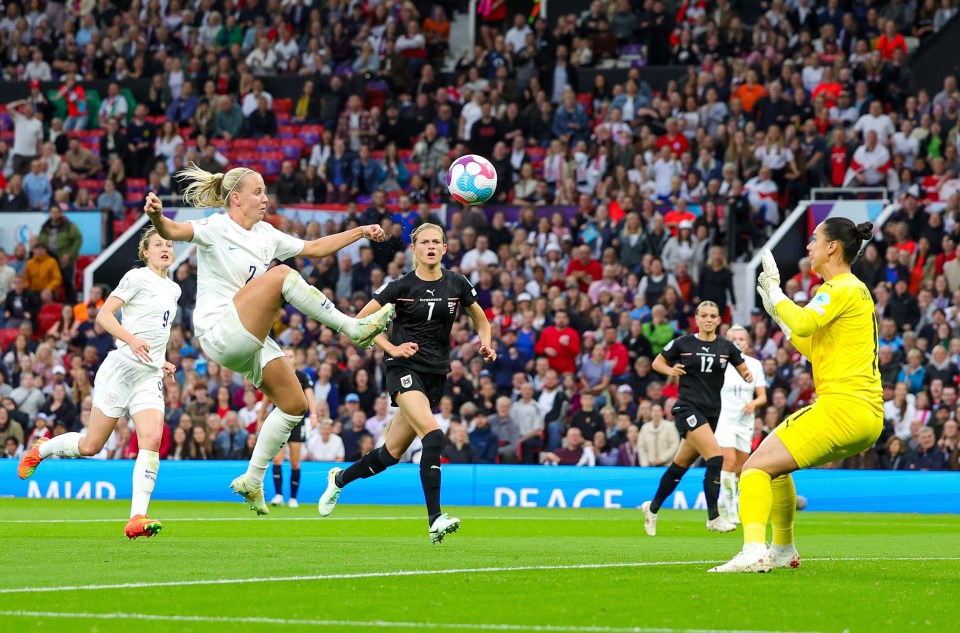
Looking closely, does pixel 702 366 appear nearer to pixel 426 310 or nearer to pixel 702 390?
A: pixel 702 390

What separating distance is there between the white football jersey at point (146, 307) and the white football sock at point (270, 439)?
1486 mm

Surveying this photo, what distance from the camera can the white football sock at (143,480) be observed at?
11844 millimetres

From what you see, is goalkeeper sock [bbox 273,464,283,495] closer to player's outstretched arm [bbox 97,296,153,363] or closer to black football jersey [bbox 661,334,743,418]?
black football jersey [bbox 661,334,743,418]

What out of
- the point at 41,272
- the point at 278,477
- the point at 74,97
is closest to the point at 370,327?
the point at 278,477

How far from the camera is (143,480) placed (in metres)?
12.0

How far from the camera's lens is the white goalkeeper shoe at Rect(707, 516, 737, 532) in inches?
601

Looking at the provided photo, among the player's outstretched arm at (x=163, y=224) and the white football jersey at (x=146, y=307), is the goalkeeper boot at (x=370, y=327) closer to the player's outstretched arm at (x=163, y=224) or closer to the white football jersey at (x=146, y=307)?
the player's outstretched arm at (x=163, y=224)

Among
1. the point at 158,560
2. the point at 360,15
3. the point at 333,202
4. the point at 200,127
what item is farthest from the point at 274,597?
the point at 360,15

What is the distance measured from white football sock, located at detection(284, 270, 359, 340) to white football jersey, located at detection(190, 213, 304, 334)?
81cm

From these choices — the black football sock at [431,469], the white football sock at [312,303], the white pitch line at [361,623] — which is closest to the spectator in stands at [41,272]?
the black football sock at [431,469]

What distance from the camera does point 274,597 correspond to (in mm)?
8016

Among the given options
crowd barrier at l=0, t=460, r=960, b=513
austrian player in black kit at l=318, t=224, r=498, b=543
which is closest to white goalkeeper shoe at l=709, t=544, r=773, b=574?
austrian player in black kit at l=318, t=224, r=498, b=543

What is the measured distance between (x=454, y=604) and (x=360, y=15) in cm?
2683

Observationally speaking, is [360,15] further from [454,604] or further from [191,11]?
[454,604]
